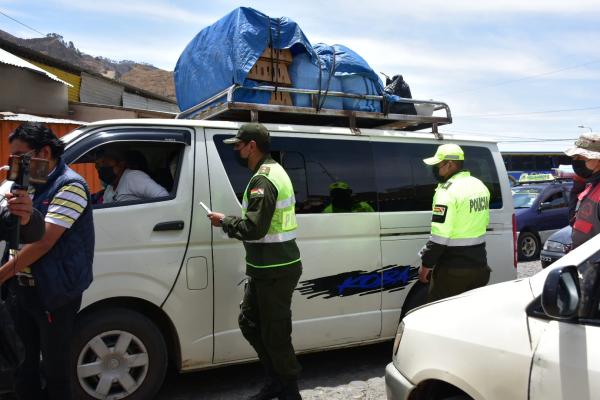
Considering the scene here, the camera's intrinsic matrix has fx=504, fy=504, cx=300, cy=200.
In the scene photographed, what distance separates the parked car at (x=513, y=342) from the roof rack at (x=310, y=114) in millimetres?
2141

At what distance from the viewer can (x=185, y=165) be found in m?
3.65

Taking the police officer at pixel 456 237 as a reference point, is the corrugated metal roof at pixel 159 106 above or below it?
above

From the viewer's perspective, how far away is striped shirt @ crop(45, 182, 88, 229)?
2.53 m

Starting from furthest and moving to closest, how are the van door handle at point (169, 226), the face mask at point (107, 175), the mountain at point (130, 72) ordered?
the mountain at point (130, 72), the face mask at point (107, 175), the van door handle at point (169, 226)

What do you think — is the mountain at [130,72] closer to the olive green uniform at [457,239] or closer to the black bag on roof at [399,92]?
the black bag on roof at [399,92]

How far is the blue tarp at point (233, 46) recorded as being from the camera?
4.05 metres

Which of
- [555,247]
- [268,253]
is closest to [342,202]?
[268,253]

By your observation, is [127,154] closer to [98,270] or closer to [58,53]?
[98,270]

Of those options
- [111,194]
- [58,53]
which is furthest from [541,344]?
[58,53]

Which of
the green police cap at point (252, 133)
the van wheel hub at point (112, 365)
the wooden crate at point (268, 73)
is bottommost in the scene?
the van wheel hub at point (112, 365)

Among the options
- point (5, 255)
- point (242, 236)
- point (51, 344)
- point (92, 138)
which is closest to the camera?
point (51, 344)

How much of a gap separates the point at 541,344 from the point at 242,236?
1813mm

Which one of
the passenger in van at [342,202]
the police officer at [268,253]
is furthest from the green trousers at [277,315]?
the passenger in van at [342,202]

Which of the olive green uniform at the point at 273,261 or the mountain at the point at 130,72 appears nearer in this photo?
the olive green uniform at the point at 273,261
